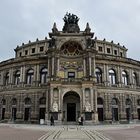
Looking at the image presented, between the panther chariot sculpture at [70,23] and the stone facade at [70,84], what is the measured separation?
39 cm

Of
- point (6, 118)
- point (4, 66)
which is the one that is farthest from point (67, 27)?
point (6, 118)

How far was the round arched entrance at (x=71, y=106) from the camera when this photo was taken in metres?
49.9

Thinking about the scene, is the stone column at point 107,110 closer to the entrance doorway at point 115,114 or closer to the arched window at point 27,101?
the entrance doorway at point 115,114

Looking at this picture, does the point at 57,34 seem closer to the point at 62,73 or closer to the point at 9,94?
the point at 62,73

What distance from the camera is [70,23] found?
6100 cm

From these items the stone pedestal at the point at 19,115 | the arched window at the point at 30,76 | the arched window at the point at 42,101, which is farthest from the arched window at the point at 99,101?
the stone pedestal at the point at 19,115

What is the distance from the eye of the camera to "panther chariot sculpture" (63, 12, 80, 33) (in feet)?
193

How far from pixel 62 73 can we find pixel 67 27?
49.2 feet

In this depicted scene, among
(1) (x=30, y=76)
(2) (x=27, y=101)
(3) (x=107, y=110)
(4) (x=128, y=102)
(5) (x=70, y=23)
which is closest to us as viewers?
(3) (x=107, y=110)

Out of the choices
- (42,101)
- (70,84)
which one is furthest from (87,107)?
(42,101)

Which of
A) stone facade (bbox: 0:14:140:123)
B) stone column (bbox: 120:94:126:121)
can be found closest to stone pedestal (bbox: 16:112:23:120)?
stone facade (bbox: 0:14:140:123)

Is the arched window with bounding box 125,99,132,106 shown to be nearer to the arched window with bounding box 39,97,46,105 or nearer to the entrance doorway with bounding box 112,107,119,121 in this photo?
the entrance doorway with bounding box 112,107,119,121

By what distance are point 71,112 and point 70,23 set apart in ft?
82.4

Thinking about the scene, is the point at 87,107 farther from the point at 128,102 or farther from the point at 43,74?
the point at 43,74
